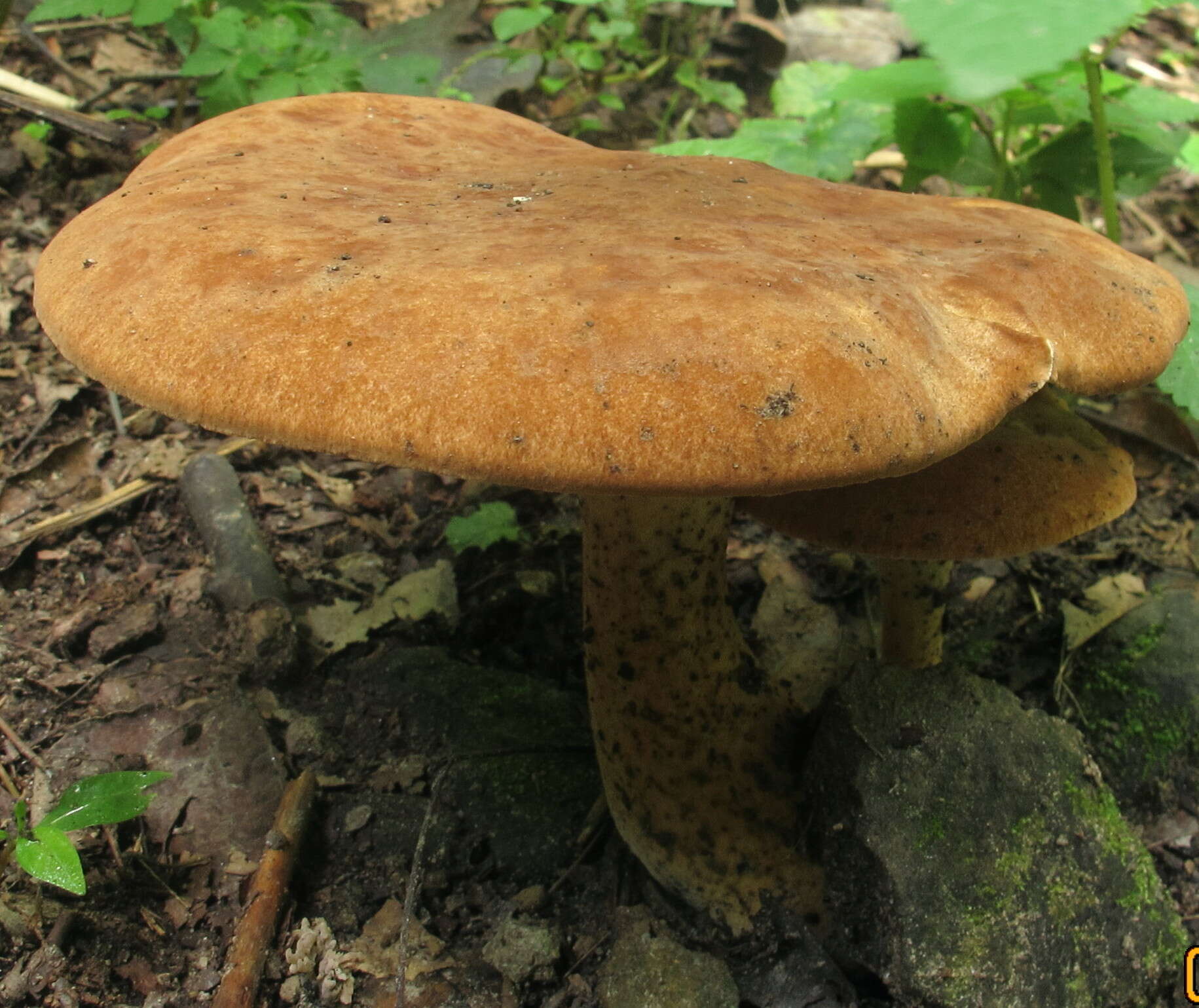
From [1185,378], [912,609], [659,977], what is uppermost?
[1185,378]

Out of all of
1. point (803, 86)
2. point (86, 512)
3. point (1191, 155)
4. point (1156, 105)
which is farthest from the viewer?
point (803, 86)

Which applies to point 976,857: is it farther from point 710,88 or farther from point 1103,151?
point 710,88

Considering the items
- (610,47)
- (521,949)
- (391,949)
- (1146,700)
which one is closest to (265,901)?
(391,949)

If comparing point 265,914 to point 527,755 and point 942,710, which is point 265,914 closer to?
point 527,755

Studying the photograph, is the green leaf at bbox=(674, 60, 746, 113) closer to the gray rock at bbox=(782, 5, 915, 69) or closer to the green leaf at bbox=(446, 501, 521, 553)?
the gray rock at bbox=(782, 5, 915, 69)

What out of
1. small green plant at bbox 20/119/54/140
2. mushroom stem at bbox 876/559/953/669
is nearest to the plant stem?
mushroom stem at bbox 876/559/953/669

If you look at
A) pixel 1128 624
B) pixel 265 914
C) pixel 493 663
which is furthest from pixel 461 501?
pixel 1128 624

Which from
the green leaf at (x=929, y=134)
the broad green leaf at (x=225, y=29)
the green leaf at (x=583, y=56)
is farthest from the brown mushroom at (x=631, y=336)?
the green leaf at (x=583, y=56)
